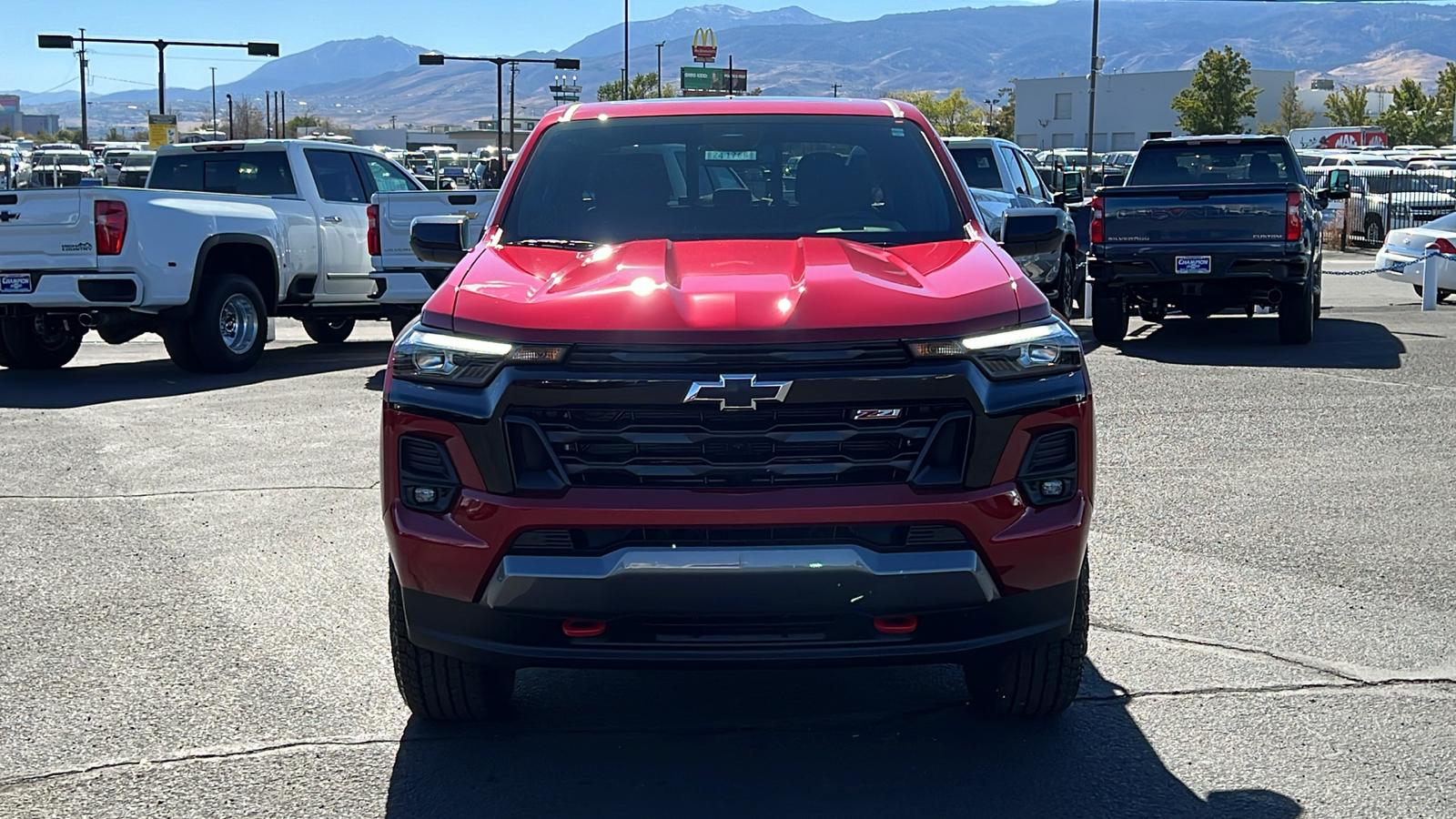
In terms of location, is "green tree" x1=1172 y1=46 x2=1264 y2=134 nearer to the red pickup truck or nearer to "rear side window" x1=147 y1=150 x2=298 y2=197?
"rear side window" x1=147 y1=150 x2=298 y2=197

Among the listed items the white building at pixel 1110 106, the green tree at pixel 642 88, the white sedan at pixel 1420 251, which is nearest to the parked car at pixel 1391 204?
the white sedan at pixel 1420 251

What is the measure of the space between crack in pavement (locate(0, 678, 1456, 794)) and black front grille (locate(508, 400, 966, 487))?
102 centimetres

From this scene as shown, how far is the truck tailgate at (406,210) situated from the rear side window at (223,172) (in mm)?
1582

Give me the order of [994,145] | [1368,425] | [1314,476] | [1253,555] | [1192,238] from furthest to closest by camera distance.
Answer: [994,145] → [1192,238] → [1368,425] → [1314,476] → [1253,555]

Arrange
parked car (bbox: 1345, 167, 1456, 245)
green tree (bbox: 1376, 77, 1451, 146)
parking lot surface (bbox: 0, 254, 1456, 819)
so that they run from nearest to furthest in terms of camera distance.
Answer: parking lot surface (bbox: 0, 254, 1456, 819)
parked car (bbox: 1345, 167, 1456, 245)
green tree (bbox: 1376, 77, 1451, 146)

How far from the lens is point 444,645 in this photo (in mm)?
4012

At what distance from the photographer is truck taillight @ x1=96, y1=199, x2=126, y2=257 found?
12.1 meters

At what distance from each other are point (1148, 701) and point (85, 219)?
9.84m

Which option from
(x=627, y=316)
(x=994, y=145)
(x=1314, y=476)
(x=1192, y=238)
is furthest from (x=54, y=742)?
(x=994, y=145)

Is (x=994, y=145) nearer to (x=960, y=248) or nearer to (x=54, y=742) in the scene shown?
(x=960, y=248)

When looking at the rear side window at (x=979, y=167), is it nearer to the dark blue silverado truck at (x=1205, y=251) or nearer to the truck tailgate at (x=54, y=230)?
the dark blue silverado truck at (x=1205, y=251)

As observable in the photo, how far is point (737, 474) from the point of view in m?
3.84

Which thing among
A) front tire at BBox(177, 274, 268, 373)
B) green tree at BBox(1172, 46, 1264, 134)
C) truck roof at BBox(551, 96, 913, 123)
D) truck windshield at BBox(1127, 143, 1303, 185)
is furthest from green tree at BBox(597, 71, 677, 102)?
truck roof at BBox(551, 96, 913, 123)

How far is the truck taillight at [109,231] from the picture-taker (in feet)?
39.6
